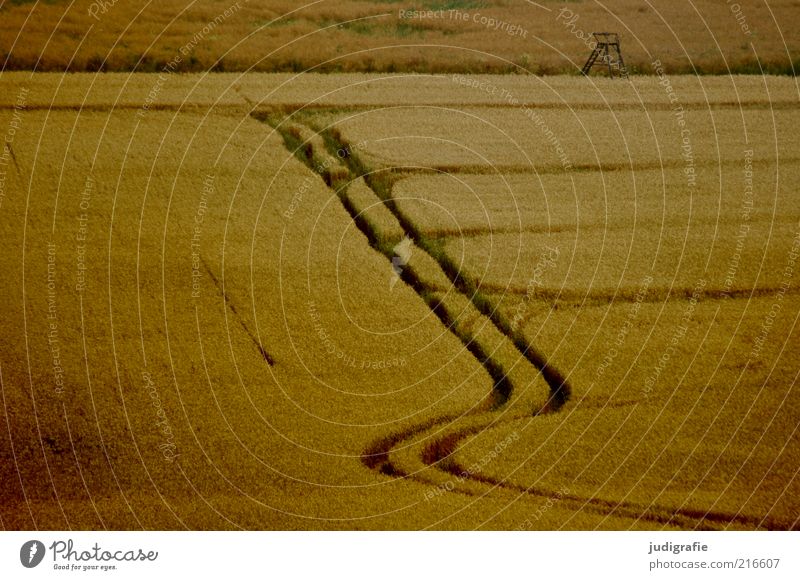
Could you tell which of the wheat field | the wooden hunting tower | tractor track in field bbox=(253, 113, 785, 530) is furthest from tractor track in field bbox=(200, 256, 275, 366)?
the wooden hunting tower

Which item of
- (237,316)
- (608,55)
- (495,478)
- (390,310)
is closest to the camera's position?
(495,478)

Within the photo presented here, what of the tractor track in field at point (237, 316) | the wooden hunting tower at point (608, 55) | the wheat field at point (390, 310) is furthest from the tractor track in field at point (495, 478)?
the wooden hunting tower at point (608, 55)

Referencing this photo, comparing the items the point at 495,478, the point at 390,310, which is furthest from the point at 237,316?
the point at 495,478

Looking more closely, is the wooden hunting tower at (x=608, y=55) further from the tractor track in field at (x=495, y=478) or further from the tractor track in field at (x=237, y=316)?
the tractor track in field at (x=237, y=316)

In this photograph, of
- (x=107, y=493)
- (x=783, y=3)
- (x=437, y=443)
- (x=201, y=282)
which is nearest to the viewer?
(x=107, y=493)

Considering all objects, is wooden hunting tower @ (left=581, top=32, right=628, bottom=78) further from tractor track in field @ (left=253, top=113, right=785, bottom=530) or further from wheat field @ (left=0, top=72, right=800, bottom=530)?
tractor track in field @ (left=253, top=113, right=785, bottom=530)

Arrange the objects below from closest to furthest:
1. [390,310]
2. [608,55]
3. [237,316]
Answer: [237,316], [390,310], [608,55]

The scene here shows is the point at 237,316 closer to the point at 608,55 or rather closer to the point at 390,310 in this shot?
the point at 390,310

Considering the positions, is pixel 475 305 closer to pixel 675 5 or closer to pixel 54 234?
pixel 54 234

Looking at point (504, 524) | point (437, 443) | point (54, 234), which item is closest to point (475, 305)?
point (437, 443)
